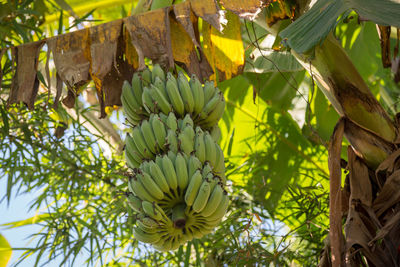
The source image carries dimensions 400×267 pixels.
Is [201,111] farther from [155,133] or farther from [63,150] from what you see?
[63,150]

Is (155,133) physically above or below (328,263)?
above

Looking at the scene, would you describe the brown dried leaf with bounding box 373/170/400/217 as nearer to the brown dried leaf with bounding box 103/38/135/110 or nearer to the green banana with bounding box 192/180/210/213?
the green banana with bounding box 192/180/210/213

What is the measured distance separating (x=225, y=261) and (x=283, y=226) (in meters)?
0.37

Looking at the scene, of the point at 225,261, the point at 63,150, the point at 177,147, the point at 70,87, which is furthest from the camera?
the point at 63,150

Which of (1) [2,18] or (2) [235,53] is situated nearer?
(2) [235,53]

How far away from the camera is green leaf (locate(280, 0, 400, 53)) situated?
1.19 metres

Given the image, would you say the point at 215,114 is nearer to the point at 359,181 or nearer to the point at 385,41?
the point at 359,181

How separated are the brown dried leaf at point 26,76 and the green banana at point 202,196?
636mm

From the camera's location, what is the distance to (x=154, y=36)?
4.97 feet

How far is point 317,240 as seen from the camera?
7.64ft

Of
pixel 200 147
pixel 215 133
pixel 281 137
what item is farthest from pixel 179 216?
pixel 281 137

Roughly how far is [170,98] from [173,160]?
0.21 metres

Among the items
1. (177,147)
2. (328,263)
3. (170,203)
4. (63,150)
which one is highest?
(63,150)

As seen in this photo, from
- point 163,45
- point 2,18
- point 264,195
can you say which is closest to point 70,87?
point 163,45
